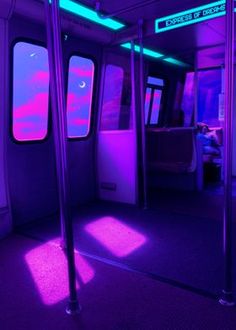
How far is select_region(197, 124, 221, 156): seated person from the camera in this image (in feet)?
22.1

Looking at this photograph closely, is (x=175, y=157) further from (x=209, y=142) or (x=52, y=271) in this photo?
(x=52, y=271)

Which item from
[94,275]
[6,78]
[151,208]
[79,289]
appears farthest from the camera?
[151,208]

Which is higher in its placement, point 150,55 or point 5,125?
point 150,55

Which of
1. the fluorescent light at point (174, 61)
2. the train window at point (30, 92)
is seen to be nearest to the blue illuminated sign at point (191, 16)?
the train window at point (30, 92)

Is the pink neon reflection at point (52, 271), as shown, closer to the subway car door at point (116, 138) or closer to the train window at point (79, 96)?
the subway car door at point (116, 138)

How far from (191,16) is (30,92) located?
247cm

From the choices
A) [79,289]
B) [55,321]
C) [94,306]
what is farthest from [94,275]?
[55,321]

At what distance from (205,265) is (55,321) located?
1.43m

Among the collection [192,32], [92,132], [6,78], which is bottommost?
[92,132]

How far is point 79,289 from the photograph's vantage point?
249 centimetres

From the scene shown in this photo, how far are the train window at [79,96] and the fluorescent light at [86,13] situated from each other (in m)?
0.63

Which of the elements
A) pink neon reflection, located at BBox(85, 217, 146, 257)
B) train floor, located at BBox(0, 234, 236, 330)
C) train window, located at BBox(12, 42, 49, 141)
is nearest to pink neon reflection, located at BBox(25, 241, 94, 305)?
train floor, located at BBox(0, 234, 236, 330)

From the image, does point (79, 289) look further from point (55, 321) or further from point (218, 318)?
point (218, 318)

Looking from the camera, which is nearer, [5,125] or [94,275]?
[94,275]
